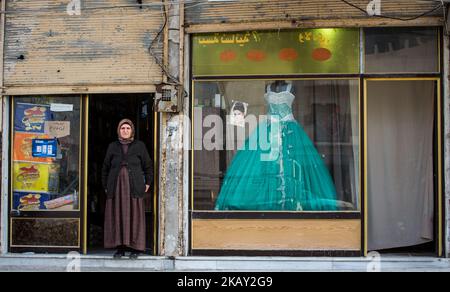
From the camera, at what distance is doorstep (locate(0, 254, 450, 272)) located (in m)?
8.20

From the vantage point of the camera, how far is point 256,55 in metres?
8.70

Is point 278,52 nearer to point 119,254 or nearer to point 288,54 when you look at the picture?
point 288,54

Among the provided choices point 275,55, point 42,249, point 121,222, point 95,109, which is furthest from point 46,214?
point 275,55

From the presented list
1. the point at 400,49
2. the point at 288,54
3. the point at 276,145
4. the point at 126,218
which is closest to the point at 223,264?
the point at 126,218

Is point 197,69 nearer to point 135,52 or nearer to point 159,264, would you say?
point 135,52

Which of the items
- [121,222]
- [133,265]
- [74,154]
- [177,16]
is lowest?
[133,265]

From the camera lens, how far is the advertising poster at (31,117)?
29.6 feet

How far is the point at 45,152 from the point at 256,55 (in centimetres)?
361

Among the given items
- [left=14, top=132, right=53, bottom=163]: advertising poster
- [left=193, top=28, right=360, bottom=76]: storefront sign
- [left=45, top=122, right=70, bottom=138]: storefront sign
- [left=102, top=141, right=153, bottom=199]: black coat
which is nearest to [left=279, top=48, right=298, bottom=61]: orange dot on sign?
[left=193, top=28, right=360, bottom=76]: storefront sign

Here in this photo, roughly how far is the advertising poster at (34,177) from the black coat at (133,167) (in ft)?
3.18

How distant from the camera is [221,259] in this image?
330 inches

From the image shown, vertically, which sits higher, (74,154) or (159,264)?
(74,154)

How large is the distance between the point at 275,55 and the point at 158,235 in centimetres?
322

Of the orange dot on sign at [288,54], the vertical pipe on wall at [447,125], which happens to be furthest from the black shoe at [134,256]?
the vertical pipe on wall at [447,125]
